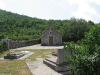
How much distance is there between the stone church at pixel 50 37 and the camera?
1602 inches

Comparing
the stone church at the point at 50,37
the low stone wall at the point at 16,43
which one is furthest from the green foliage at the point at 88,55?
the stone church at the point at 50,37

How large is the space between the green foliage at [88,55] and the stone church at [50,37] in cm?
3550

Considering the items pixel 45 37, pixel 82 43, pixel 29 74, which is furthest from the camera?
pixel 45 37

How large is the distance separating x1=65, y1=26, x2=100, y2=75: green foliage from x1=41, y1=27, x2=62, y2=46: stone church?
35498mm

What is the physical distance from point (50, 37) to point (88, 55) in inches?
1416

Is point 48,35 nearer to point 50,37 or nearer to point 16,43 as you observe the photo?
point 50,37

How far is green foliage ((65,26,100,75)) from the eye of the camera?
185 inches

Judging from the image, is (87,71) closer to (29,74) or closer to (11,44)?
(29,74)

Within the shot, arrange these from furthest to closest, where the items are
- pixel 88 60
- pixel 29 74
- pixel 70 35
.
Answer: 1. pixel 70 35
2. pixel 29 74
3. pixel 88 60

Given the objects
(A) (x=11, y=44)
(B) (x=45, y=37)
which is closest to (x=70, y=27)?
(B) (x=45, y=37)

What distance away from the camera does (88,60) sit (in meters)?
4.71

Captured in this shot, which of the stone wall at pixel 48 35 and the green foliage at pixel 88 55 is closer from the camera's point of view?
the green foliage at pixel 88 55

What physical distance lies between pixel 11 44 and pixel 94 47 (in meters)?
29.7

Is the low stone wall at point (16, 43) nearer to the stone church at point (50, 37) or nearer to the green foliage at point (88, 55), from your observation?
the stone church at point (50, 37)
